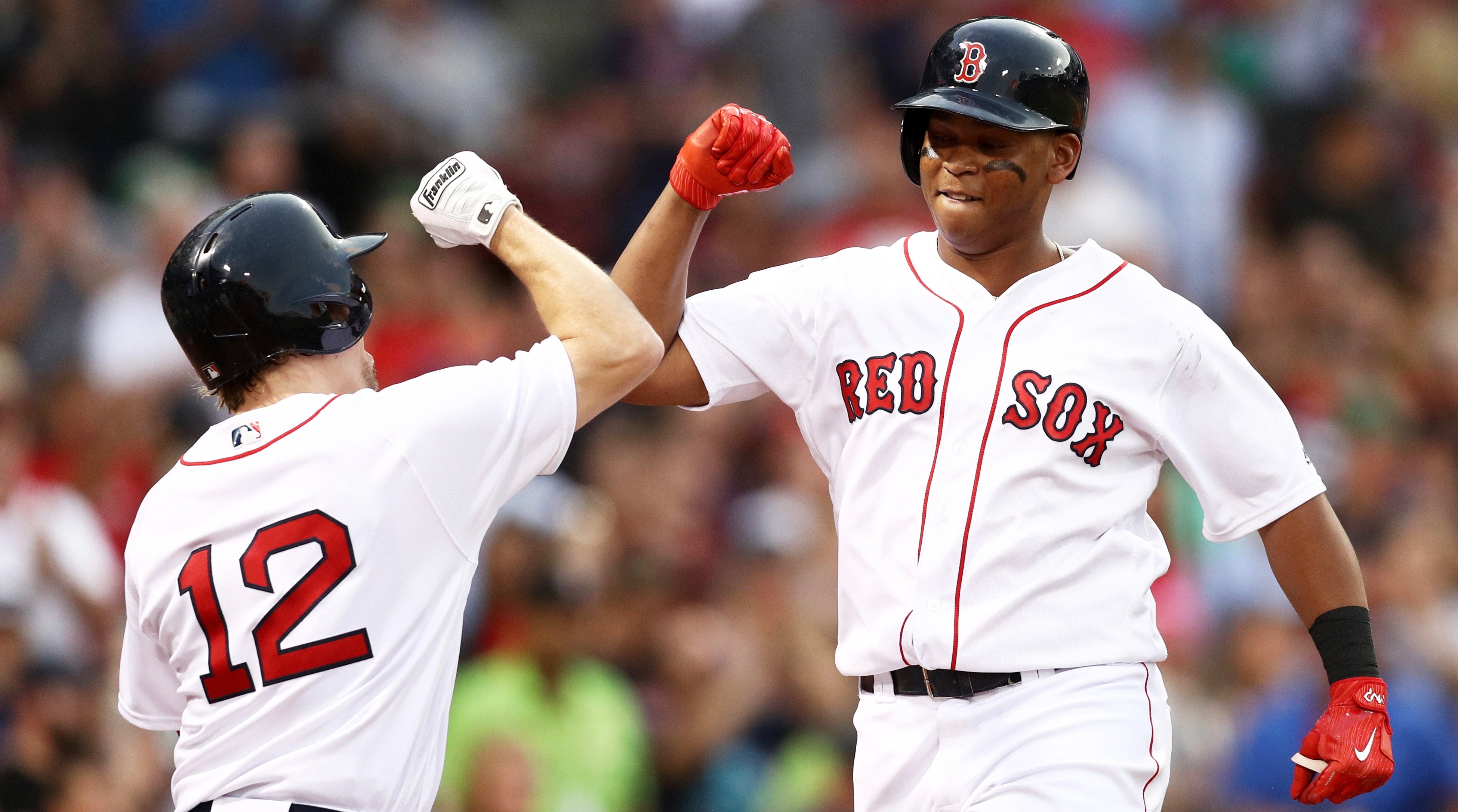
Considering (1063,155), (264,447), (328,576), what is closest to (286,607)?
(328,576)

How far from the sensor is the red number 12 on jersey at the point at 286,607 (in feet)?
9.69

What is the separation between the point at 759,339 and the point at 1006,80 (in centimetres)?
76

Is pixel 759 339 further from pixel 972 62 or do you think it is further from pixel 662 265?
pixel 972 62

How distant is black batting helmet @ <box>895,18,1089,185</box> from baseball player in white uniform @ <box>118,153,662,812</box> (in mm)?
800

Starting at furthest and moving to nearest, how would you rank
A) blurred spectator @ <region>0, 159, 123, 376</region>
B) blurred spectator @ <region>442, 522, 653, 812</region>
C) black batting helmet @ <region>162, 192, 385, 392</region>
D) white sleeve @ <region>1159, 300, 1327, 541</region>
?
blurred spectator @ <region>0, 159, 123, 376</region> < blurred spectator @ <region>442, 522, 653, 812</region> < white sleeve @ <region>1159, 300, 1327, 541</region> < black batting helmet @ <region>162, 192, 385, 392</region>

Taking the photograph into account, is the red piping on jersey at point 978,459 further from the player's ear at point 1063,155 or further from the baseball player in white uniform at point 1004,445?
the player's ear at point 1063,155

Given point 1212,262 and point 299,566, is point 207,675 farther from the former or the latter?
point 1212,262

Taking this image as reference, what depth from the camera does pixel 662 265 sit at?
3.61 metres

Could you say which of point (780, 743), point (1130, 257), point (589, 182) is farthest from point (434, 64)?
point (780, 743)

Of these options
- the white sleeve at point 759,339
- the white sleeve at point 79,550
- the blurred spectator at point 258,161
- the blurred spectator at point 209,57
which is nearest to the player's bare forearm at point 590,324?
the white sleeve at point 759,339

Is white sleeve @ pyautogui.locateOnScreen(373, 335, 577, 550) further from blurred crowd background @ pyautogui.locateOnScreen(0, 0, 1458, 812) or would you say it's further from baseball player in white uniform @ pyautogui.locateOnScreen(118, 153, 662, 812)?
blurred crowd background @ pyautogui.locateOnScreen(0, 0, 1458, 812)

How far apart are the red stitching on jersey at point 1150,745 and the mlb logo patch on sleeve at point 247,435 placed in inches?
71.4

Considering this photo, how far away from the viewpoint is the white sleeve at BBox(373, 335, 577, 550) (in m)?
3.06

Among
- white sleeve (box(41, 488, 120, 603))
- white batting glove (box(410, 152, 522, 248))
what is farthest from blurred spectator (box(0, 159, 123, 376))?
white batting glove (box(410, 152, 522, 248))
